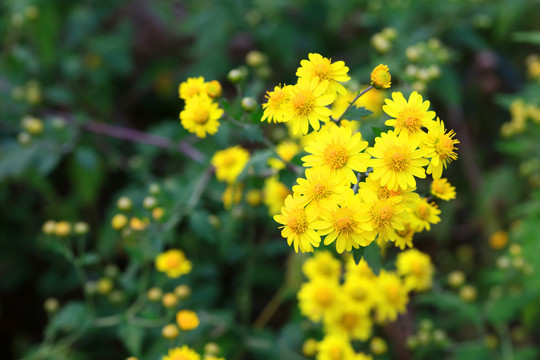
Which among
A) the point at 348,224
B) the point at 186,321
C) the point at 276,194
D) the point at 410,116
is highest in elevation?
the point at 276,194

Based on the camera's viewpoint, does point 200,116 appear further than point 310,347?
No

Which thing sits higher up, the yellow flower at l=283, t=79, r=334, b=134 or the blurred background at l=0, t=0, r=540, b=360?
the blurred background at l=0, t=0, r=540, b=360

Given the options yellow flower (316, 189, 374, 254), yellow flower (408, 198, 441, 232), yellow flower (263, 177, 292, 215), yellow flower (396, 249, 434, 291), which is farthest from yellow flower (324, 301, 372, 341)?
yellow flower (316, 189, 374, 254)

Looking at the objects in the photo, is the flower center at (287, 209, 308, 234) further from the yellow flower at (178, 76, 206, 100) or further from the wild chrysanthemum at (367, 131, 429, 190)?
the yellow flower at (178, 76, 206, 100)

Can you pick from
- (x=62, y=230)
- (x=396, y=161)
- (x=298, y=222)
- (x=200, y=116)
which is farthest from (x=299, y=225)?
(x=62, y=230)

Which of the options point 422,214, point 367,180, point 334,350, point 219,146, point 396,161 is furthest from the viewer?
point 219,146

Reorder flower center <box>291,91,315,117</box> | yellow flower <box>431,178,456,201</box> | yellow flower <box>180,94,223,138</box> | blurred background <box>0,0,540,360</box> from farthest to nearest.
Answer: blurred background <box>0,0,540,360</box> < yellow flower <box>180,94,223,138</box> < yellow flower <box>431,178,456,201</box> < flower center <box>291,91,315,117</box>

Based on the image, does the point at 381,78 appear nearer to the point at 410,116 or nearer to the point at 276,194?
the point at 410,116
